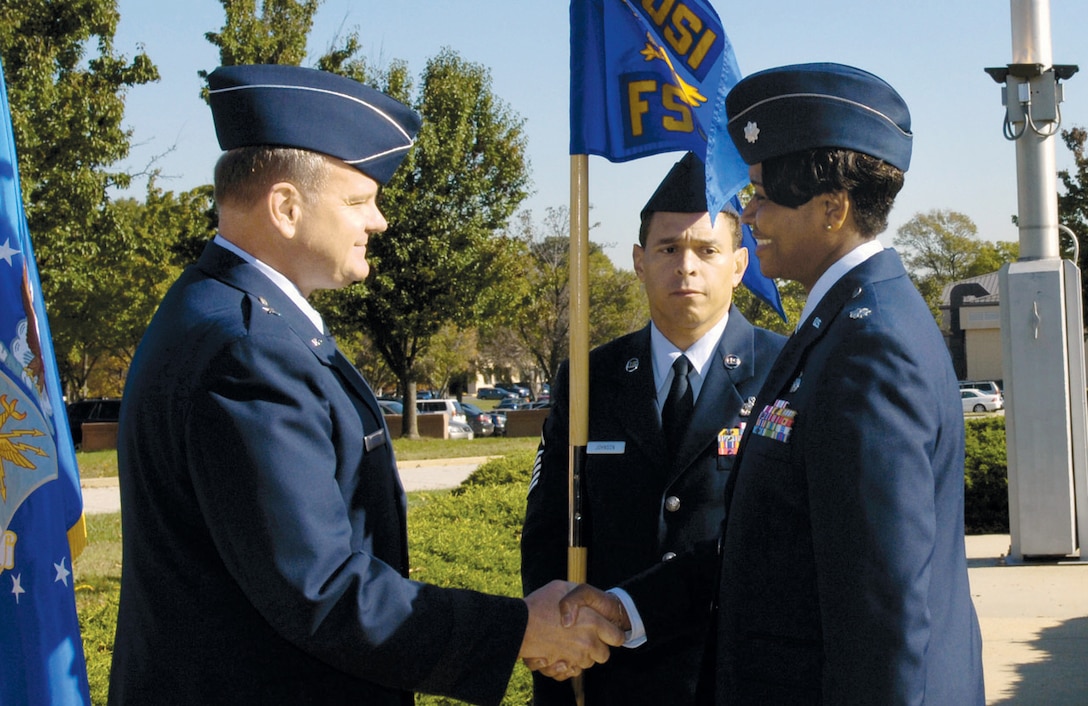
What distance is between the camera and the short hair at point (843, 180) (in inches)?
89.7

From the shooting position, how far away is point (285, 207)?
2.45m

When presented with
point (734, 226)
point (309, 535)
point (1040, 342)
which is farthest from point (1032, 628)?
point (309, 535)

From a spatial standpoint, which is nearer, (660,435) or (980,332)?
(660,435)

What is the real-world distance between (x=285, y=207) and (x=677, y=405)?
1433mm

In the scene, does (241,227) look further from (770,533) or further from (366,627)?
(770,533)

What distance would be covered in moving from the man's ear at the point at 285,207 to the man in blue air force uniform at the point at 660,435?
117cm

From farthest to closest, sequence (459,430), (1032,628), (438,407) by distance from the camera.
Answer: (438,407)
(459,430)
(1032,628)

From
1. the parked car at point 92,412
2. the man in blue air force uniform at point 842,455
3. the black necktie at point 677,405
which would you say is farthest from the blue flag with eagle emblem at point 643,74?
the parked car at point 92,412

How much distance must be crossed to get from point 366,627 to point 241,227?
3.14ft

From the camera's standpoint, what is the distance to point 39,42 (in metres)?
17.8

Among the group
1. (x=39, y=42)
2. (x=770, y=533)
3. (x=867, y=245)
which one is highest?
(x=39, y=42)

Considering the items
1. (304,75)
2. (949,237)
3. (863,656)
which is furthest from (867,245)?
(949,237)

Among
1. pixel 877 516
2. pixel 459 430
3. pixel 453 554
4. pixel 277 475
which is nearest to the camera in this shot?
pixel 877 516

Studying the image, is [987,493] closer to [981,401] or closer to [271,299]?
[271,299]
